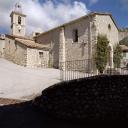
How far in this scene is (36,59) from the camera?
31.1 m

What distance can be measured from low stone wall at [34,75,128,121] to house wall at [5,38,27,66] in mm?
20807

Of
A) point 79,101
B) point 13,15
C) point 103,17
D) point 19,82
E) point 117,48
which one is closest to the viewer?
point 79,101

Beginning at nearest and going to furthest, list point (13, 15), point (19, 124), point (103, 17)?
point (19, 124) < point (103, 17) < point (13, 15)

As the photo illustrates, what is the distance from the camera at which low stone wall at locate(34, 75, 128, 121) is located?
9.48 m

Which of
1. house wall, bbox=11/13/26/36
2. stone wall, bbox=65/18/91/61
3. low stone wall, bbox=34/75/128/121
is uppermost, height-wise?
house wall, bbox=11/13/26/36

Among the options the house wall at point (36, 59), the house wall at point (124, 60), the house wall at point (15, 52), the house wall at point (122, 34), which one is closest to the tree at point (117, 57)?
the house wall at point (124, 60)

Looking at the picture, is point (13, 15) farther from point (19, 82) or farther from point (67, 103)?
point (67, 103)

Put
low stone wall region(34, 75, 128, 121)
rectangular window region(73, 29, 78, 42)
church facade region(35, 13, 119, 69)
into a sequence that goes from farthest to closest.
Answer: rectangular window region(73, 29, 78, 42) < church facade region(35, 13, 119, 69) < low stone wall region(34, 75, 128, 121)

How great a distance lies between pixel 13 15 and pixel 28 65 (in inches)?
710

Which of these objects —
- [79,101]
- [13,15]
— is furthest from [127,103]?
[13,15]

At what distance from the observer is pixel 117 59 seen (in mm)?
30438

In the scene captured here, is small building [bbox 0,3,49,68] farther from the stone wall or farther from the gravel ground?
the gravel ground

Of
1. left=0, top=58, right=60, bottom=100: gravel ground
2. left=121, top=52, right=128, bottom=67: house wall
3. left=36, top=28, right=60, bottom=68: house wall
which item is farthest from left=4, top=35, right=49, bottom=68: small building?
left=121, top=52, right=128, bottom=67: house wall

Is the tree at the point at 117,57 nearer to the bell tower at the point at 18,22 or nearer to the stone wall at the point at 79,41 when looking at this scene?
the stone wall at the point at 79,41
